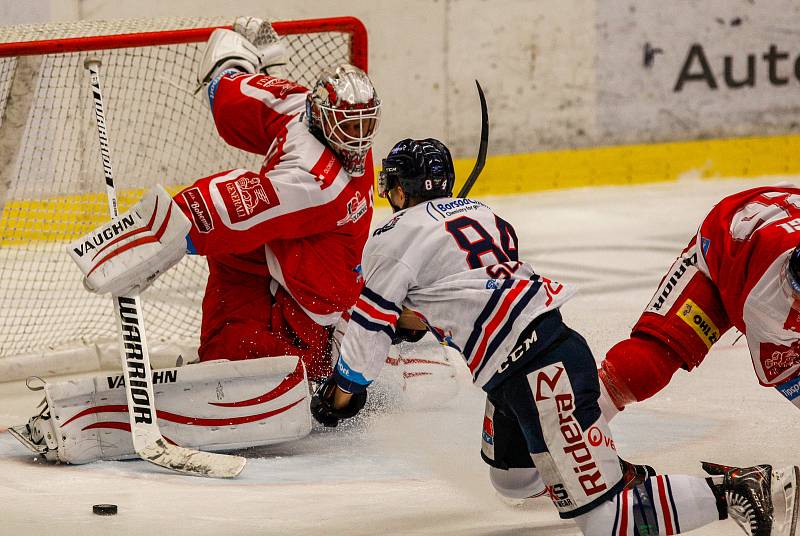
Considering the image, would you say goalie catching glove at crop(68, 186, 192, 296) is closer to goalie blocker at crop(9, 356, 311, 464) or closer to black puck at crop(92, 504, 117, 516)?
goalie blocker at crop(9, 356, 311, 464)

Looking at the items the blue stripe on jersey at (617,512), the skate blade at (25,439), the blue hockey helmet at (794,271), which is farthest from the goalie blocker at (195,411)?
the blue hockey helmet at (794,271)

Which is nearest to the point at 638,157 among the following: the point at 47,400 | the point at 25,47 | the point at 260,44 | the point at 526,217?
the point at 526,217

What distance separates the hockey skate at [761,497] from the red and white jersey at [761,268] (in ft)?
1.06

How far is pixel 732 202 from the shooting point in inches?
119

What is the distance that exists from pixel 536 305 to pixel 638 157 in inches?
180

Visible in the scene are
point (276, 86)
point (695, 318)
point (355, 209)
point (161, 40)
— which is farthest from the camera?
point (161, 40)

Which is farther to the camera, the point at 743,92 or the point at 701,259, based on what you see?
the point at 743,92

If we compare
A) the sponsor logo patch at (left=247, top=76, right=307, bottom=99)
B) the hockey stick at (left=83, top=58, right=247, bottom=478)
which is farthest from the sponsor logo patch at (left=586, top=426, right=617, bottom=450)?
the sponsor logo patch at (left=247, top=76, right=307, bottom=99)

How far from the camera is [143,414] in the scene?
10.6 feet

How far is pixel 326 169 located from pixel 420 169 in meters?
0.72

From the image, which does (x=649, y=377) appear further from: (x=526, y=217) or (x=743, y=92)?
(x=743, y=92)

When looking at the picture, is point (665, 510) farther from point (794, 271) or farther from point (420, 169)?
→ point (420, 169)

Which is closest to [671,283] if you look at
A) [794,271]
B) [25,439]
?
[794,271]

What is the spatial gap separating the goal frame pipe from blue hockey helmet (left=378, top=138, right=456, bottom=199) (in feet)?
4.90
